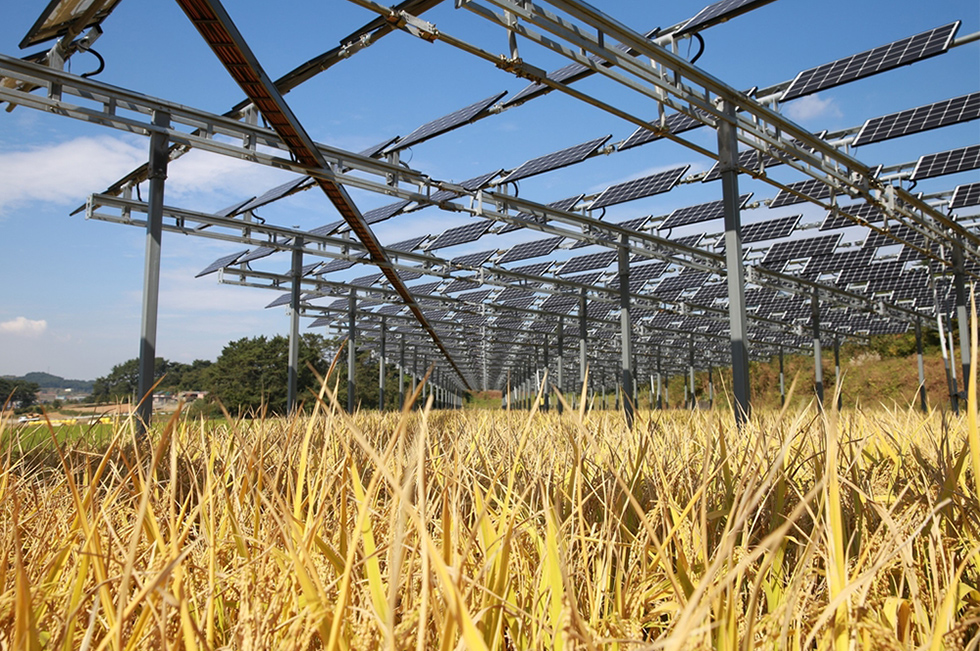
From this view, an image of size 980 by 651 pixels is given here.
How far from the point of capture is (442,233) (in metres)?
16.0

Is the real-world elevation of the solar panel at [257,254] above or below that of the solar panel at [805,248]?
below

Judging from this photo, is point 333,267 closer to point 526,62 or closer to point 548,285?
point 548,285

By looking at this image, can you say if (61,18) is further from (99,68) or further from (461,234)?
(461,234)

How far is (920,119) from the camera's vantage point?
9898mm

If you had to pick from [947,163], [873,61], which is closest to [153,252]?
[873,61]

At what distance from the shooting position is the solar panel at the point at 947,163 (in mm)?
11062

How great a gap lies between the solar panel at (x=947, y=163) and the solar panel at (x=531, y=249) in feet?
24.5

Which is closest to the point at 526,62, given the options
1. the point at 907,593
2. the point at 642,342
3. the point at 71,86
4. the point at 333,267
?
the point at 71,86

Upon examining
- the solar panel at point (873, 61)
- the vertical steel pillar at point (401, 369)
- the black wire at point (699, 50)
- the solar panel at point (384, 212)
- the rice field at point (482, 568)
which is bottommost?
the rice field at point (482, 568)

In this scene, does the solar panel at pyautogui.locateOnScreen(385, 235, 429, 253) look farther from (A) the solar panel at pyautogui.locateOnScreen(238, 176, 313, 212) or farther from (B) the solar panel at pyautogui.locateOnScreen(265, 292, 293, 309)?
(B) the solar panel at pyautogui.locateOnScreen(265, 292, 293, 309)

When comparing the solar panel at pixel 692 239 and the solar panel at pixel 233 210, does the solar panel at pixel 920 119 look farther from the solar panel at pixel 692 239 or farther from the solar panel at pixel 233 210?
the solar panel at pixel 233 210

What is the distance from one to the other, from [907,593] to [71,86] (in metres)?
9.79

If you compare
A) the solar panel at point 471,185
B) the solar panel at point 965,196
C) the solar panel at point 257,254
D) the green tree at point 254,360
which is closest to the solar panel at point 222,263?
the solar panel at point 257,254

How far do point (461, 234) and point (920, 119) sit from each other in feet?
30.3
